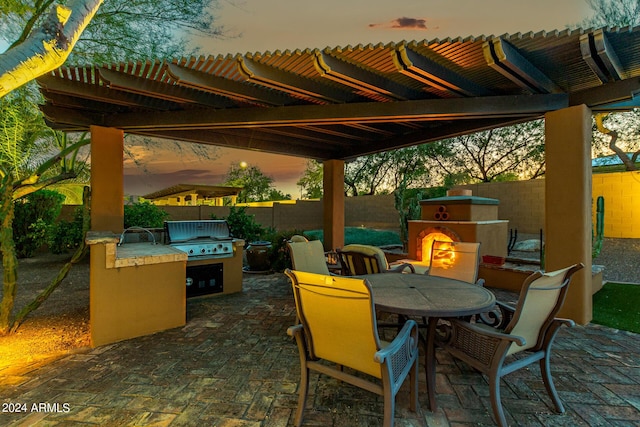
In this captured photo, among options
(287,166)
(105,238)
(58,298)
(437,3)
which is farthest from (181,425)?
(287,166)

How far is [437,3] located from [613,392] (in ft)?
21.8

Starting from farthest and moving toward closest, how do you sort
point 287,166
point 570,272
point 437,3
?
point 287,166, point 437,3, point 570,272

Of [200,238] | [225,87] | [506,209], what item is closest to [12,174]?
[200,238]

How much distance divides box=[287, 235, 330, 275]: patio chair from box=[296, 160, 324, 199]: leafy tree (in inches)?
728

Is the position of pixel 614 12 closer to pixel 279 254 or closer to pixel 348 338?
pixel 279 254

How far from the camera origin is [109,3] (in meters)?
6.37

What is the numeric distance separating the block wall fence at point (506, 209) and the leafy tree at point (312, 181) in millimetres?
7327

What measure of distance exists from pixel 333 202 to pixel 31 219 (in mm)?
8671

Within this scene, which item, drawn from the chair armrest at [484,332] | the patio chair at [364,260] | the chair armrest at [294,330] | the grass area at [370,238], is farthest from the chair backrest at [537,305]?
the grass area at [370,238]

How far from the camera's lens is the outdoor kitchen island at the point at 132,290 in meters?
3.09

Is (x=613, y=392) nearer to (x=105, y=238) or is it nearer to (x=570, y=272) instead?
(x=570, y=272)

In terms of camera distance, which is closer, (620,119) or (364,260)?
(364,260)

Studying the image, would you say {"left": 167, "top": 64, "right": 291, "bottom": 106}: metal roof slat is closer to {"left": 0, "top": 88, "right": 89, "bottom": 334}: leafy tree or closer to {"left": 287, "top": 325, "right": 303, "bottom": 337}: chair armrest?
{"left": 0, "top": 88, "right": 89, "bottom": 334}: leafy tree

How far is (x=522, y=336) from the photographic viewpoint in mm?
2027
